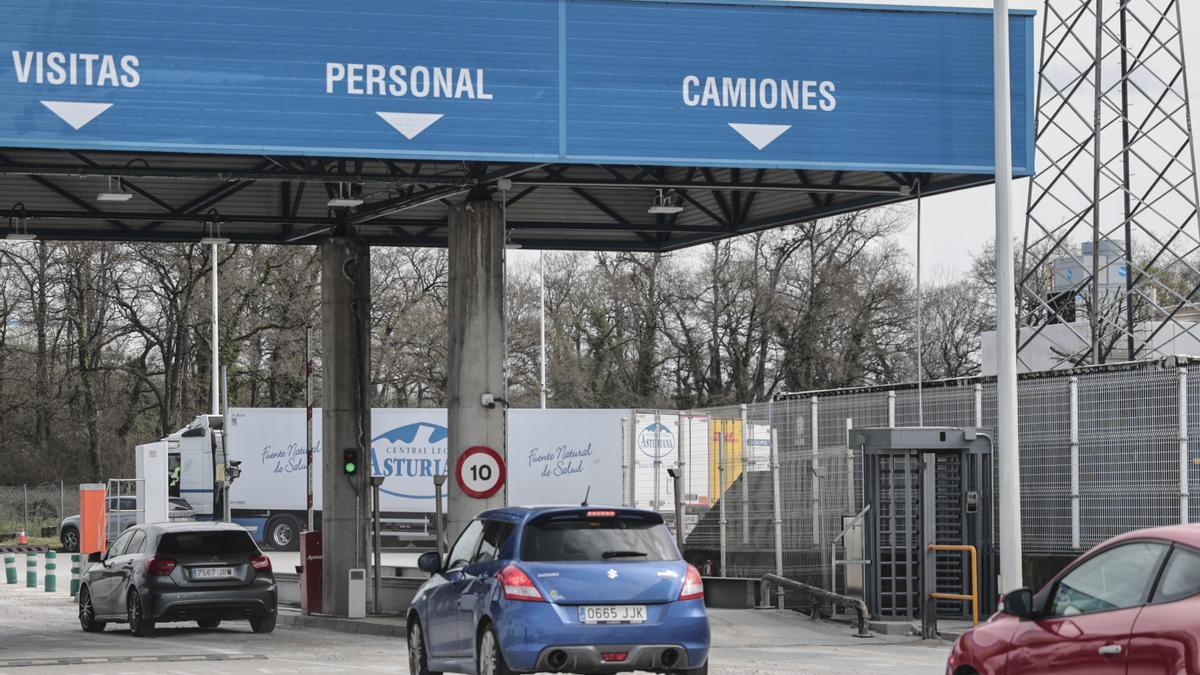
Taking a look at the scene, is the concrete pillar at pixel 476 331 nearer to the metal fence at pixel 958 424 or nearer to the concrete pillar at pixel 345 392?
the concrete pillar at pixel 345 392

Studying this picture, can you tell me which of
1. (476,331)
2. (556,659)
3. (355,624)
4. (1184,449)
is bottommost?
(355,624)

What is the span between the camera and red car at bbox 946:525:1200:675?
8.14 meters

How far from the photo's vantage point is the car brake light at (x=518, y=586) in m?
13.4

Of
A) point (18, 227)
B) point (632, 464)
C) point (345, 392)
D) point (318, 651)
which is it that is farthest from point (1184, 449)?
point (18, 227)

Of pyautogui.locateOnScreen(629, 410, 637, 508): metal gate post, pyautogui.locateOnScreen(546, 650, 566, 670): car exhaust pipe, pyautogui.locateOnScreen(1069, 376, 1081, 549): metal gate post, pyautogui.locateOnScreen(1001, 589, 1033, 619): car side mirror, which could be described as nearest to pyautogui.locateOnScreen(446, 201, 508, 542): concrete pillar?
pyautogui.locateOnScreen(1069, 376, 1081, 549): metal gate post

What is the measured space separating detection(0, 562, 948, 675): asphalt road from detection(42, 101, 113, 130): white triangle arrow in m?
5.59

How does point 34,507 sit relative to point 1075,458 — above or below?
below

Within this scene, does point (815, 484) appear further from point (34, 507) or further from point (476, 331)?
point (34, 507)

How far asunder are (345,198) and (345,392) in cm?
431

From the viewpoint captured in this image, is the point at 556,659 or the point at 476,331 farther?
the point at 476,331

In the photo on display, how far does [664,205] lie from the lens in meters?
24.3

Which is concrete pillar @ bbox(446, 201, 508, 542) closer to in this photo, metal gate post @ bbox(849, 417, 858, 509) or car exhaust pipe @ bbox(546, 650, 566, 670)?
metal gate post @ bbox(849, 417, 858, 509)

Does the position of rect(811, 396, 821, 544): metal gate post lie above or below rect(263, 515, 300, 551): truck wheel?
above

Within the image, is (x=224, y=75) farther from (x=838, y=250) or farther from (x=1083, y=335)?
(x=838, y=250)
